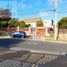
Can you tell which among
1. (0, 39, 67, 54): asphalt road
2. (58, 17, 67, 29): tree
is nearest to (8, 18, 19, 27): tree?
(58, 17, 67, 29): tree

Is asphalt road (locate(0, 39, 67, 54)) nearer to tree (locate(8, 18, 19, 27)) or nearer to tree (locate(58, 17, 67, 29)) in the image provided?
tree (locate(58, 17, 67, 29))

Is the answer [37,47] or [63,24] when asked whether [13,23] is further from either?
[37,47]

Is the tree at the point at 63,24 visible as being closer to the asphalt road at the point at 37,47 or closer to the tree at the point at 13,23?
the tree at the point at 13,23

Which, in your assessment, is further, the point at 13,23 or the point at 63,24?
the point at 13,23

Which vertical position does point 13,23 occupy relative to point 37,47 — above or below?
above

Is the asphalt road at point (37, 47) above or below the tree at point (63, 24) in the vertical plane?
below

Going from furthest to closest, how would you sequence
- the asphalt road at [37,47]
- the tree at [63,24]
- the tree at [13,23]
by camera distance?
the tree at [13,23] → the tree at [63,24] → the asphalt road at [37,47]

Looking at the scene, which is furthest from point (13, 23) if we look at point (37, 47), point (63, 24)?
point (37, 47)

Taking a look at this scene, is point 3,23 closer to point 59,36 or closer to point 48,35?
point 48,35

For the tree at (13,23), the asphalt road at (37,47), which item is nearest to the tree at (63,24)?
the tree at (13,23)

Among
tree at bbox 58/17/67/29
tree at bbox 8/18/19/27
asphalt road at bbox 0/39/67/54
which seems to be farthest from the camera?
tree at bbox 8/18/19/27

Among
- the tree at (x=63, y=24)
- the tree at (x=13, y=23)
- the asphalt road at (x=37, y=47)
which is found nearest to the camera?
the asphalt road at (x=37, y=47)

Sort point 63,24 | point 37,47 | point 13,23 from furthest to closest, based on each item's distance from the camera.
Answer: point 13,23
point 63,24
point 37,47

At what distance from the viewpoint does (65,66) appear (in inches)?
428
